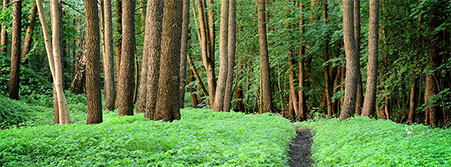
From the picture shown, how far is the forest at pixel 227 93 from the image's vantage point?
691 centimetres

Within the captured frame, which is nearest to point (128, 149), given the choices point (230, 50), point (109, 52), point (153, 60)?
point (153, 60)

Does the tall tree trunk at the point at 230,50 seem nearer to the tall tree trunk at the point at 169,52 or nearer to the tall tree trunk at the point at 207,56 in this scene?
the tall tree trunk at the point at 207,56

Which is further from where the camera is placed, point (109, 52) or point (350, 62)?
point (109, 52)

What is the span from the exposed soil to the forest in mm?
51

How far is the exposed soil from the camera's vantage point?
8.14 meters

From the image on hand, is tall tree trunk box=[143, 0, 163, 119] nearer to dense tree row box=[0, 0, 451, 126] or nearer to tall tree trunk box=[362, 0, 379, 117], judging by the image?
dense tree row box=[0, 0, 451, 126]

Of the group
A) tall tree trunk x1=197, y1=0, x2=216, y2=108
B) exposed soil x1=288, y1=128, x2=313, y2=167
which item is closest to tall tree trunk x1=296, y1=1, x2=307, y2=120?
tall tree trunk x1=197, y1=0, x2=216, y2=108

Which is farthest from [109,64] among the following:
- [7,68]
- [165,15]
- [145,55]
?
[165,15]

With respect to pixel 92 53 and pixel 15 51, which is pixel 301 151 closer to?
pixel 92 53

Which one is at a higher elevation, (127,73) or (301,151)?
(127,73)

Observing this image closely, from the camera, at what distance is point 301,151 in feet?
31.6

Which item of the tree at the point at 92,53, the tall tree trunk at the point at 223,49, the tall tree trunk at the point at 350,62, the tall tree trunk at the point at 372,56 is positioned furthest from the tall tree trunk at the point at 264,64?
the tree at the point at 92,53

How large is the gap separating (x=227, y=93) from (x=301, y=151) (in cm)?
846

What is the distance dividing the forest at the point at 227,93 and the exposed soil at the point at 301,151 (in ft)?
0.17
